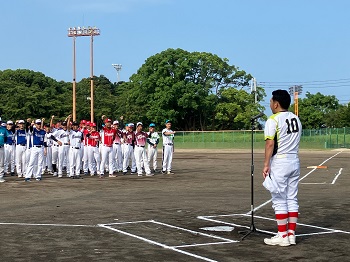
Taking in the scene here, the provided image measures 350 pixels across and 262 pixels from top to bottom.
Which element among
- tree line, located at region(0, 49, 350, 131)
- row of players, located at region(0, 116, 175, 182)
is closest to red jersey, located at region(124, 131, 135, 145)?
row of players, located at region(0, 116, 175, 182)

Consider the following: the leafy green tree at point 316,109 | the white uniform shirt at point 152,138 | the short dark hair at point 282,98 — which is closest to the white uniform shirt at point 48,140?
the white uniform shirt at point 152,138

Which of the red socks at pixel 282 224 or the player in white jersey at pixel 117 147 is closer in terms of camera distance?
the red socks at pixel 282 224

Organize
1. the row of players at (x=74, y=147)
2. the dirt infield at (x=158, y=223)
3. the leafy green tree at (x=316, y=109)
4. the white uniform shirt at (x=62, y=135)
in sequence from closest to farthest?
the dirt infield at (x=158, y=223) < the row of players at (x=74, y=147) < the white uniform shirt at (x=62, y=135) < the leafy green tree at (x=316, y=109)

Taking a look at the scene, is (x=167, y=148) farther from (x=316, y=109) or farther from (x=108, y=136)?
(x=316, y=109)

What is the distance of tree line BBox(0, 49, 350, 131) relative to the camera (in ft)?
266

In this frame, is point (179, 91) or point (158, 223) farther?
point (179, 91)

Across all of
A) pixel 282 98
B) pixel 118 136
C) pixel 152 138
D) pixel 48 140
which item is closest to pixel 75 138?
pixel 48 140

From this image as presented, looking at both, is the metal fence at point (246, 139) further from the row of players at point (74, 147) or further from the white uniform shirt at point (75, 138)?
the white uniform shirt at point (75, 138)

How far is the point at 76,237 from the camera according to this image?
9.80m

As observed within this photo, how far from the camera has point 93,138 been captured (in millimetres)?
25172

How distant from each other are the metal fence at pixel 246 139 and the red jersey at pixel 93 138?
4631 cm

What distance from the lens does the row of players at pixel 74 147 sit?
22.6 meters

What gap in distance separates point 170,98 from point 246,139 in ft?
47.5

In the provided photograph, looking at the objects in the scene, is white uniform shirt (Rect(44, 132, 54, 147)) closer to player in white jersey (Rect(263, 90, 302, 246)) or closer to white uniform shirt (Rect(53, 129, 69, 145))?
white uniform shirt (Rect(53, 129, 69, 145))
